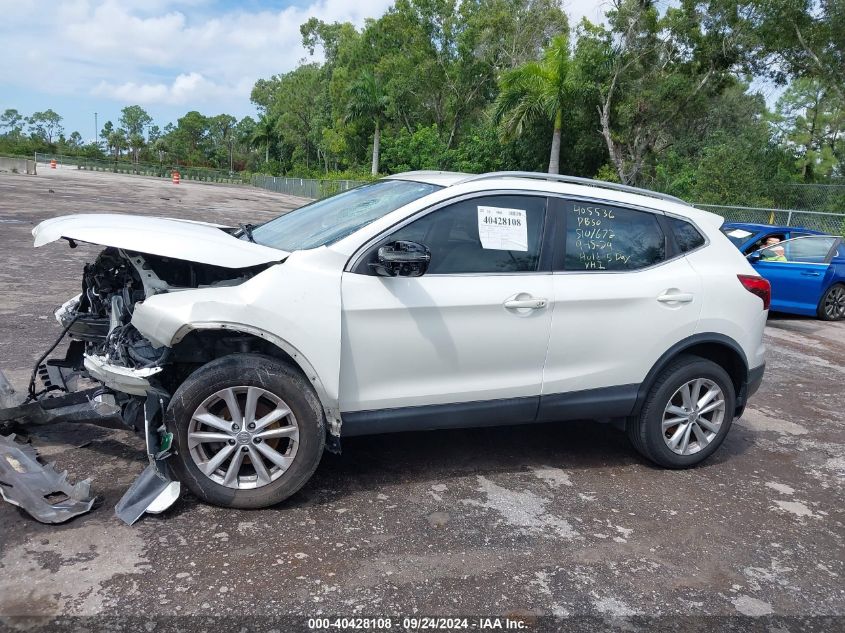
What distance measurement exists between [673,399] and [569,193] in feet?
5.03

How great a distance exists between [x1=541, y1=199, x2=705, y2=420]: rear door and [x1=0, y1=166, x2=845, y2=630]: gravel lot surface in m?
0.61

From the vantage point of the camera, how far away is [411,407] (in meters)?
3.95

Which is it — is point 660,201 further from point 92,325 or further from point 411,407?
point 92,325

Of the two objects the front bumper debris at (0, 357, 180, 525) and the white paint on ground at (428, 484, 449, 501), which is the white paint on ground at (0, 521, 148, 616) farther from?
the white paint on ground at (428, 484, 449, 501)

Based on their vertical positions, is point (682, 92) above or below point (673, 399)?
above

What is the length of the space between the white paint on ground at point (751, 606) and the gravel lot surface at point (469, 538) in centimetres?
1

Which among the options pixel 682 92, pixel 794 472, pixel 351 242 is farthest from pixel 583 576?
pixel 682 92

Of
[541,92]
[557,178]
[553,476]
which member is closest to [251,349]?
[553,476]

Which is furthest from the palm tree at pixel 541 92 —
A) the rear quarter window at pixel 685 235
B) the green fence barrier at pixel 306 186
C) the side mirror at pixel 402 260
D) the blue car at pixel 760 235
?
the side mirror at pixel 402 260

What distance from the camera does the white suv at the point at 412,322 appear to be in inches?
144

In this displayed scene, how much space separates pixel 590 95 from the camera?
29.9 m

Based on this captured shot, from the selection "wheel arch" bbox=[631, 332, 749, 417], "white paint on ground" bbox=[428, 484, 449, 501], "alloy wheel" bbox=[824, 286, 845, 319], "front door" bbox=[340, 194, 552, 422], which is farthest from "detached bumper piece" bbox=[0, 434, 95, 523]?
"alloy wheel" bbox=[824, 286, 845, 319]

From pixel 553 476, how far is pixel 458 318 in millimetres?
1325

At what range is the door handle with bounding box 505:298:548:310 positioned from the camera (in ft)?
13.3
